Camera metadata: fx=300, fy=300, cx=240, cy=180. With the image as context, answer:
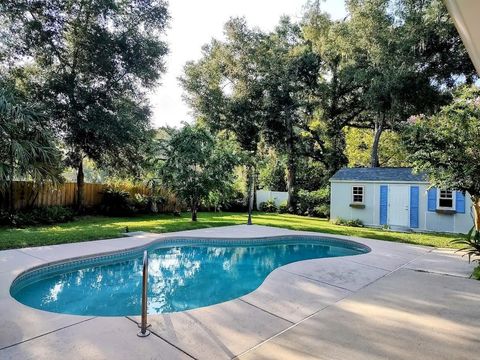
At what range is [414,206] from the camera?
12344 mm

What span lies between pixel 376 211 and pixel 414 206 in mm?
1489

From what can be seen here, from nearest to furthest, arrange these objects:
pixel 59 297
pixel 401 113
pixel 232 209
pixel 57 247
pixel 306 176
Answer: pixel 59 297 → pixel 57 247 → pixel 401 113 → pixel 232 209 → pixel 306 176

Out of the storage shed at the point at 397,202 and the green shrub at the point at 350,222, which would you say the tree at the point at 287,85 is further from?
the green shrub at the point at 350,222

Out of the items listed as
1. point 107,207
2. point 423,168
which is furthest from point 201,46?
point 423,168

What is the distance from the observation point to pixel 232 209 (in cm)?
1833

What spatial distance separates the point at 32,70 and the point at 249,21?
41.2ft

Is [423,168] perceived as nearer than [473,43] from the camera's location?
No

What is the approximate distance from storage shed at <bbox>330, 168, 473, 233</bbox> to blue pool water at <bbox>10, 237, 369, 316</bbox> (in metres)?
5.00

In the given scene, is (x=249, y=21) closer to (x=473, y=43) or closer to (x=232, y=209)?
(x=232, y=209)

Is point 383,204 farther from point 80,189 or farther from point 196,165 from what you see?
point 80,189

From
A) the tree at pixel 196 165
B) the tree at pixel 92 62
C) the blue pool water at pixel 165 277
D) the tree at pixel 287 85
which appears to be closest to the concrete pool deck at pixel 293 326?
the blue pool water at pixel 165 277

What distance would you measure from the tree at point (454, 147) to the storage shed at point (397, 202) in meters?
3.09

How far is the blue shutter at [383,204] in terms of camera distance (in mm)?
13008

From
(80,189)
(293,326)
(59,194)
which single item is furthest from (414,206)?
(59,194)
